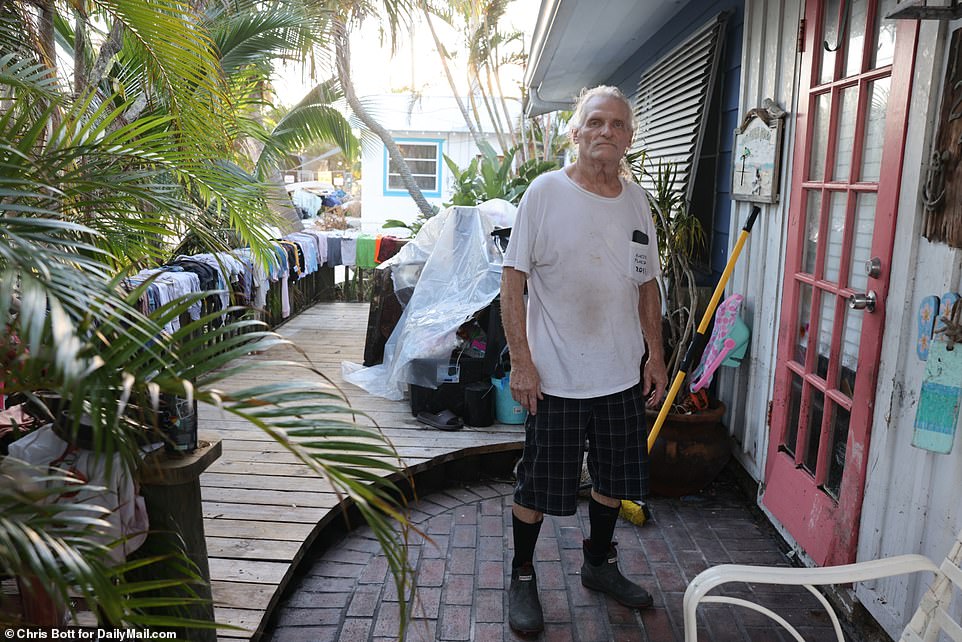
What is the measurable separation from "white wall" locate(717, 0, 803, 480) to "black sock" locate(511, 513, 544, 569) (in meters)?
1.27

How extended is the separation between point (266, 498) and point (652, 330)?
1.83 metres

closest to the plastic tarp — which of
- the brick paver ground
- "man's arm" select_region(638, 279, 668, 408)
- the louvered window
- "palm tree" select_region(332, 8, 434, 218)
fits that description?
the brick paver ground

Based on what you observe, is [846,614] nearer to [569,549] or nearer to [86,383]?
[569,549]

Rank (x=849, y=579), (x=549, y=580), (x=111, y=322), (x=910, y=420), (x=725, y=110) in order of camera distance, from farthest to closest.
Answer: (x=725, y=110), (x=549, y=580), (x=910, y=420), (x=849, y=579), (x=111, y=322)

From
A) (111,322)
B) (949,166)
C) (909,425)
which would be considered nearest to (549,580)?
(909,425)

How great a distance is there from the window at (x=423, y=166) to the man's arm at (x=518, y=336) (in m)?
14.1

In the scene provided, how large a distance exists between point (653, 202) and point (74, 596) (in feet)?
9.48

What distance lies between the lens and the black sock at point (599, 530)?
2.58m

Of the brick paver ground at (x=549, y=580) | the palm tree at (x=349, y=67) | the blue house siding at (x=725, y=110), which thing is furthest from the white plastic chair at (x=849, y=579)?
the palm tree at (x=349, y=67)

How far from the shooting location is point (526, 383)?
2318 mm

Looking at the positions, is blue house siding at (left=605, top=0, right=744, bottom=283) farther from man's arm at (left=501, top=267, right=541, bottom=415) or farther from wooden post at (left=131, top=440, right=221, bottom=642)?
wooden post at (left=131, top=440, right=221, bottom=642)

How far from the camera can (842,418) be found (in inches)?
101

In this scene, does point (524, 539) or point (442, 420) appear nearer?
point (524, 539)

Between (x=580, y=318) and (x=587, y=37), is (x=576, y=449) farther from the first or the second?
(x=587, y=37)
